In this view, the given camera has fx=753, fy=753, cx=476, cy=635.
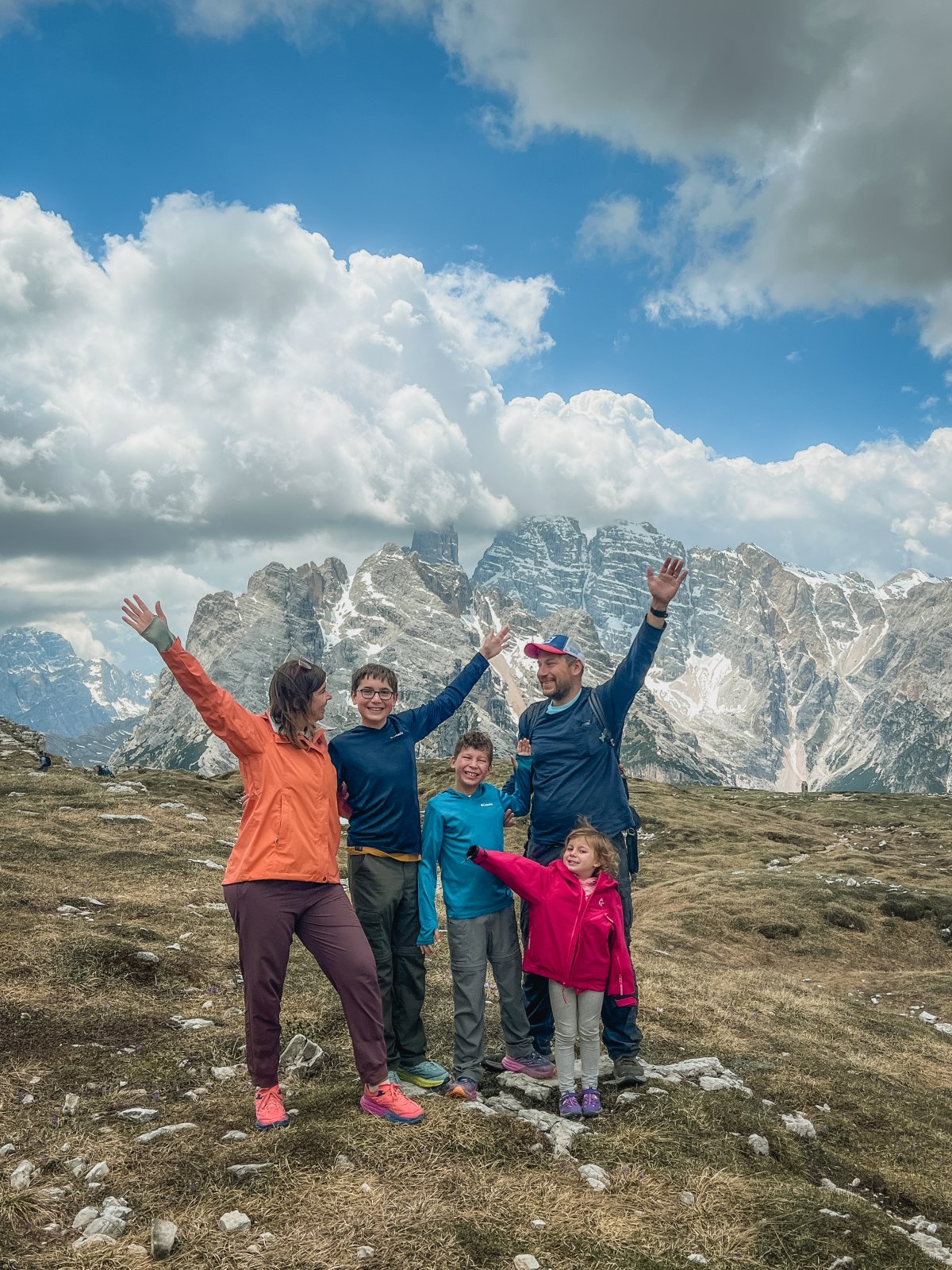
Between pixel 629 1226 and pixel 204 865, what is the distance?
60.1 ft

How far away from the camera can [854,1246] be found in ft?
22.2

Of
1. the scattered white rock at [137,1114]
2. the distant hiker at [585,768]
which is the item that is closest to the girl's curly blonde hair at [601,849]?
the distant hiker at [585,768]

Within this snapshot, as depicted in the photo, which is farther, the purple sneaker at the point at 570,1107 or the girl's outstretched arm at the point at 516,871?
the girl's outstretched arm at the point at 516,871

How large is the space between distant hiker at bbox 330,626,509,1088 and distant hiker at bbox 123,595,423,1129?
88 centimetres

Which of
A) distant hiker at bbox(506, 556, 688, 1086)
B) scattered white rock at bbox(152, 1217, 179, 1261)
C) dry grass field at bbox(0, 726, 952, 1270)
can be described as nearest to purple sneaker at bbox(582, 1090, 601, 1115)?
dry grass field at bbox(0, 726, 952, 1270)

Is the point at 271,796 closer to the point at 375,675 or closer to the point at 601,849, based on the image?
the point at 375,675

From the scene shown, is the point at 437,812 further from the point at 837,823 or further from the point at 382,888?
the point at 837,823

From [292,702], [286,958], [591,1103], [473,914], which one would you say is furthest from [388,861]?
[591,1103]

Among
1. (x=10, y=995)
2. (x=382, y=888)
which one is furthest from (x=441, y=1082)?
(x=10, y=995)

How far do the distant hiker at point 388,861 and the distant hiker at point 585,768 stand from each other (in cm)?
168

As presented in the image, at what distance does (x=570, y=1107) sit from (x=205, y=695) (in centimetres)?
632

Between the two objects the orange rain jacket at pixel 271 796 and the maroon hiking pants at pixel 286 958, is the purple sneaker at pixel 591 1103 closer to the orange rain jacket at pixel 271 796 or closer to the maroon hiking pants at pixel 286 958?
the maroon hiking pants at pixel 286 958

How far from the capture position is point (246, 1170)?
694 cm

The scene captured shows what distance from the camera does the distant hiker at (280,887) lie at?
8055 millimetres
